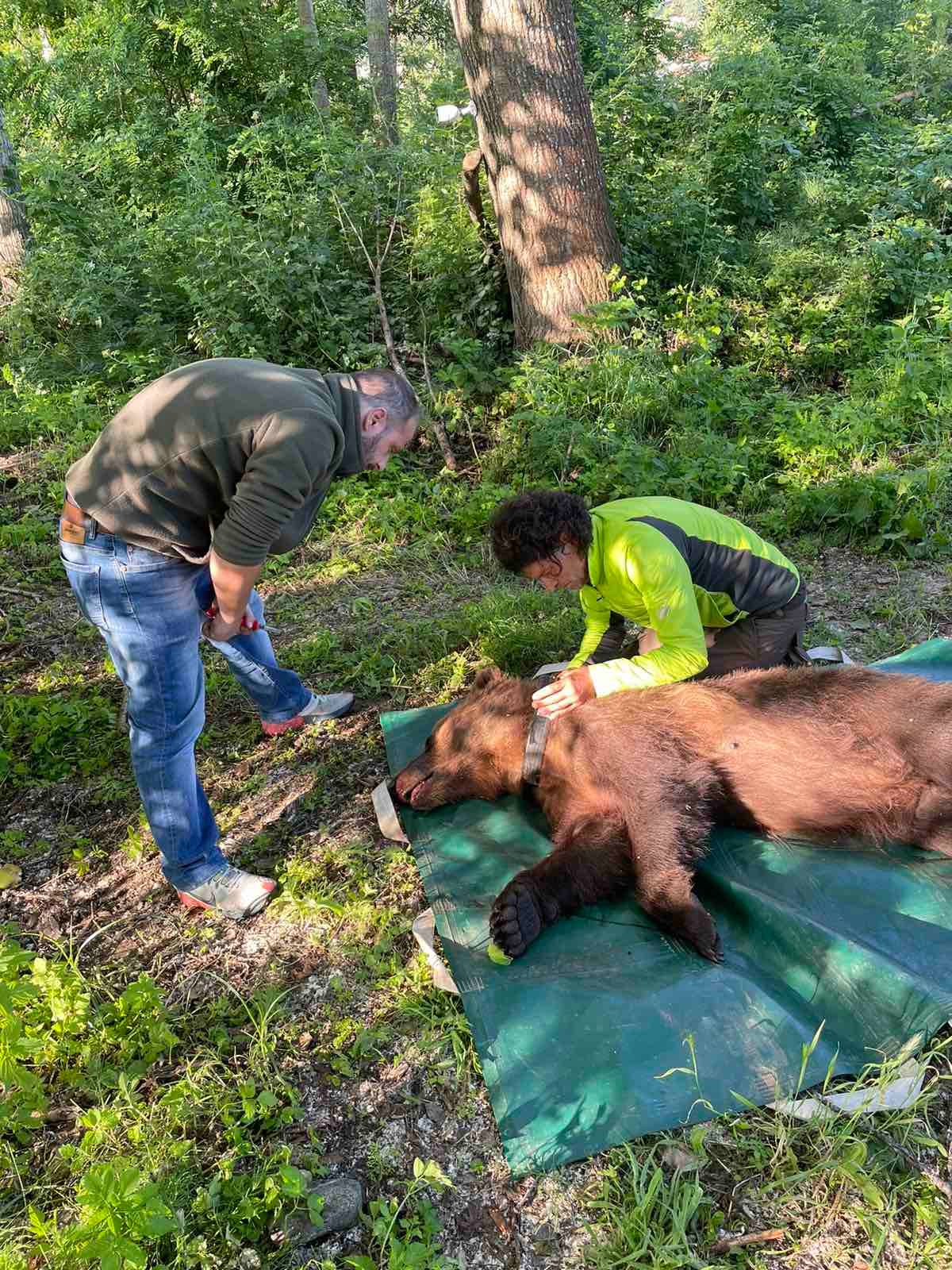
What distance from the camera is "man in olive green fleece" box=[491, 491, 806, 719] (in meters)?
3.38

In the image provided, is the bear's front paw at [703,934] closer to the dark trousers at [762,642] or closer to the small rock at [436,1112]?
the small rock at [436,1112]

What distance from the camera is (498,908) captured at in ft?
9.91

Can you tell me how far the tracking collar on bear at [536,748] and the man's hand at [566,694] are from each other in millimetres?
39

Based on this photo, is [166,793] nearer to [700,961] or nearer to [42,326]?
[700,961]

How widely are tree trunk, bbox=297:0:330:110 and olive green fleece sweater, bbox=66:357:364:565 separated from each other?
30.5 ft

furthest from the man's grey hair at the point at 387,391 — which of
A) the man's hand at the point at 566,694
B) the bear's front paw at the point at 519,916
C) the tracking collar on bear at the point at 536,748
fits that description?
the bear's front paw at the point at 519,916

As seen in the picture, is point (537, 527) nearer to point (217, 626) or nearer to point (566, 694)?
point (566, 694)

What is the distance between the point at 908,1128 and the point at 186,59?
43.5ft

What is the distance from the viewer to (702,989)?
2.78 meters

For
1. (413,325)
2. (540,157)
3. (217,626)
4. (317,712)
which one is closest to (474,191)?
(540,157)

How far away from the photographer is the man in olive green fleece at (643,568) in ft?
11.1

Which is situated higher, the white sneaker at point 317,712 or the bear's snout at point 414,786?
the white sneaker at point 317,712

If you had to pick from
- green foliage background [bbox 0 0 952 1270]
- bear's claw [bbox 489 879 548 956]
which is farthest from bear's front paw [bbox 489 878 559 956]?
green foliage background [bbox 0 0 952 1270]

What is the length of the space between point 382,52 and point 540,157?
9091 mm
